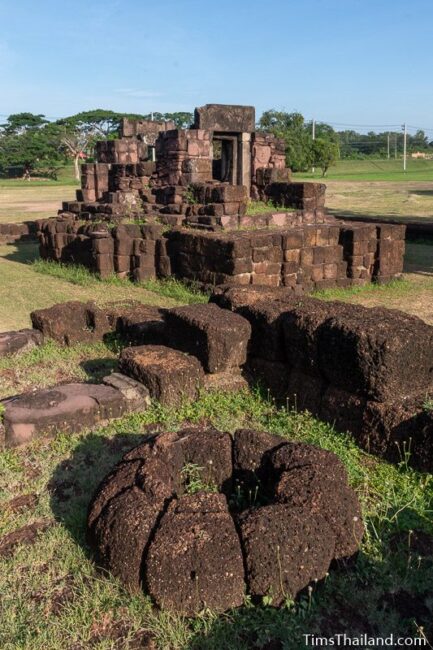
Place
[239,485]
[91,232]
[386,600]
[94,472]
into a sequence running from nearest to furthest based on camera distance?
[386,600]
[239,485]
[94,472]
[91,232]

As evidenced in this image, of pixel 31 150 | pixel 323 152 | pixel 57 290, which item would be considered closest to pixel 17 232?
pixel 57 290

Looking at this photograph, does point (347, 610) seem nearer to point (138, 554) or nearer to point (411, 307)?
point (138, 554)

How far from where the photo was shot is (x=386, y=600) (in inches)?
120

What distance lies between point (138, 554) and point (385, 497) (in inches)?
68.5

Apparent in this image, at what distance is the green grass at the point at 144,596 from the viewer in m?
2.84

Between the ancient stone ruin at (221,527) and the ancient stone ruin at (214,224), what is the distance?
7064 millimetres

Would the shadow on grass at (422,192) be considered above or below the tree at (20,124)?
below

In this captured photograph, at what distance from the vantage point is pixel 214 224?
12180 mm

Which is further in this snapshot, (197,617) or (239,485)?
(239,485)

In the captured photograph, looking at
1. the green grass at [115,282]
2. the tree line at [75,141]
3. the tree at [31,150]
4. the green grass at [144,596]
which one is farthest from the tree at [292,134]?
the green grass at [144,596]

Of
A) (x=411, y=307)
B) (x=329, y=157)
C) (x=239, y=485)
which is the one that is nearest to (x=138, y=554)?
(x=239, y=485)

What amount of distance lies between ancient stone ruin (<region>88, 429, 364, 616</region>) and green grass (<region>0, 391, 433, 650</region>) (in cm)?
9

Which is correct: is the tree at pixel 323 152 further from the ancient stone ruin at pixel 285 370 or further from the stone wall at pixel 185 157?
the ancient stone ruin at pixel 285 370

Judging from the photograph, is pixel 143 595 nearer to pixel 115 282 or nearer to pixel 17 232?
pixel 115 282
